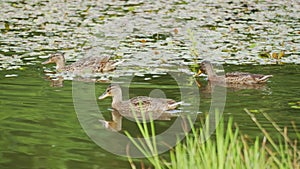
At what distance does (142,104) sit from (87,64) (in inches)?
99.3

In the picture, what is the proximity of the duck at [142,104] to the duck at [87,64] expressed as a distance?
1.75 m

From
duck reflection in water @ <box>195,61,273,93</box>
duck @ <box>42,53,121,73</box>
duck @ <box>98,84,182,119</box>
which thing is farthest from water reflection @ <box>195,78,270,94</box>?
duck @ <box>42,53,121,73</box>

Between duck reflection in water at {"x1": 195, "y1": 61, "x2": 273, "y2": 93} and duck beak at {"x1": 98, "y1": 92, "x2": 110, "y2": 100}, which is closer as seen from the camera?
duck beak at {"x1": 98, "y1": 92, "x2": 110, "y2": 100}

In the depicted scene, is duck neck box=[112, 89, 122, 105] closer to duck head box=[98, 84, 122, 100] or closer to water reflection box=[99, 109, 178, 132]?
duck head box=[98, 84, 122, 100]

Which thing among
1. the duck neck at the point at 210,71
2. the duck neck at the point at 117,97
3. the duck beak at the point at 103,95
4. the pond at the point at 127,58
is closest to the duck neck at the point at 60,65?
the pond at the point at 127,58

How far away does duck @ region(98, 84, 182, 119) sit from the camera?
27.1 feet

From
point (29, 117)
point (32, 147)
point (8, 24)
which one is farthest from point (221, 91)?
point (8, 24)

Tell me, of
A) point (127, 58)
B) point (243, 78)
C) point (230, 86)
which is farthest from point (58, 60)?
point (243, 78)

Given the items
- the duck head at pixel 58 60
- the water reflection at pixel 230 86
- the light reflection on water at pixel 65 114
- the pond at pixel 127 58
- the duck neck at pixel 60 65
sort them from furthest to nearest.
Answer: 1. the duck head at pixel 58 60
2. the duck neck at pixel 60 65
3. the water reflection at pixel 230 86
4. the pond at pixel 127 58
5. the light reflection on water at pixel 65 114

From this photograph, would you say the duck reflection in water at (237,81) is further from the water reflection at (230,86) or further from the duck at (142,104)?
the duck at (142,104)

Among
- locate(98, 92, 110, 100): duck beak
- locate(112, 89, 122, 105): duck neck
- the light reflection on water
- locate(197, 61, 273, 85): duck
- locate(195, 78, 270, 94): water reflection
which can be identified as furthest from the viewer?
locate(197, 61, 273, 85): duck

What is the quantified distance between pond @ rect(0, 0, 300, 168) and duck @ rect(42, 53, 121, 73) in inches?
6.6

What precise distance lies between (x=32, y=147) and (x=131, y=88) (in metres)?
2.86

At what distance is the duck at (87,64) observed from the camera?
10.6 metres
